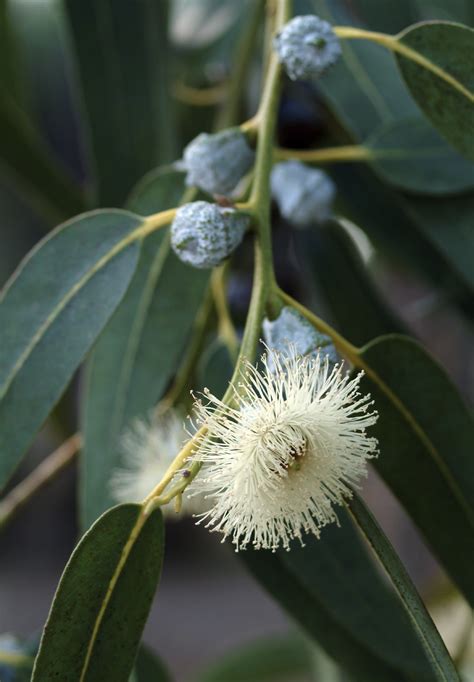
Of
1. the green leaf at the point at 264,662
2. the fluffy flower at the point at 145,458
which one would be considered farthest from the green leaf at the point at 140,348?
the green leaf at the point at 264,662

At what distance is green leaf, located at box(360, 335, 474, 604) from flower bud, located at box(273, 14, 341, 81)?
21 cm

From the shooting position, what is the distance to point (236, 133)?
0.73 m

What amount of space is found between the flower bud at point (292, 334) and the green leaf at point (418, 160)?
1.08ft

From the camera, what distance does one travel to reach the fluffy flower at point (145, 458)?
867mm

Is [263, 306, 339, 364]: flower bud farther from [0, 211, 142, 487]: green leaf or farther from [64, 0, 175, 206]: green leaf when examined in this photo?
[64, 0, 175, 206]: green leaf

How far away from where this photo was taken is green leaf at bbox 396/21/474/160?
64 centimetres

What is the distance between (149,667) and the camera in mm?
913

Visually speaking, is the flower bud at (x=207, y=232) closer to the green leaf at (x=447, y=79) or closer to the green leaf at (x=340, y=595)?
the green leaf at (x=447, y=79)

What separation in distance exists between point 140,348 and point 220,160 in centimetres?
22

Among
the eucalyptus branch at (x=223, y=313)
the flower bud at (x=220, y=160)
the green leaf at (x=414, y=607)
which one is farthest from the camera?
the eucalyptus branch at (x=223, y=313)

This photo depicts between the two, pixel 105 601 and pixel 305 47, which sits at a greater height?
pixel 305 47

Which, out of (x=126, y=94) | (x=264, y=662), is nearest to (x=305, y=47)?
(x=126, y=94)

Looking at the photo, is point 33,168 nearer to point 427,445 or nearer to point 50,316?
point 50,316

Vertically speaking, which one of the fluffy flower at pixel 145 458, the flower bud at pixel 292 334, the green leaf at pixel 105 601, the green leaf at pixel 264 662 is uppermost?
the flower bud at pixel 292 334
